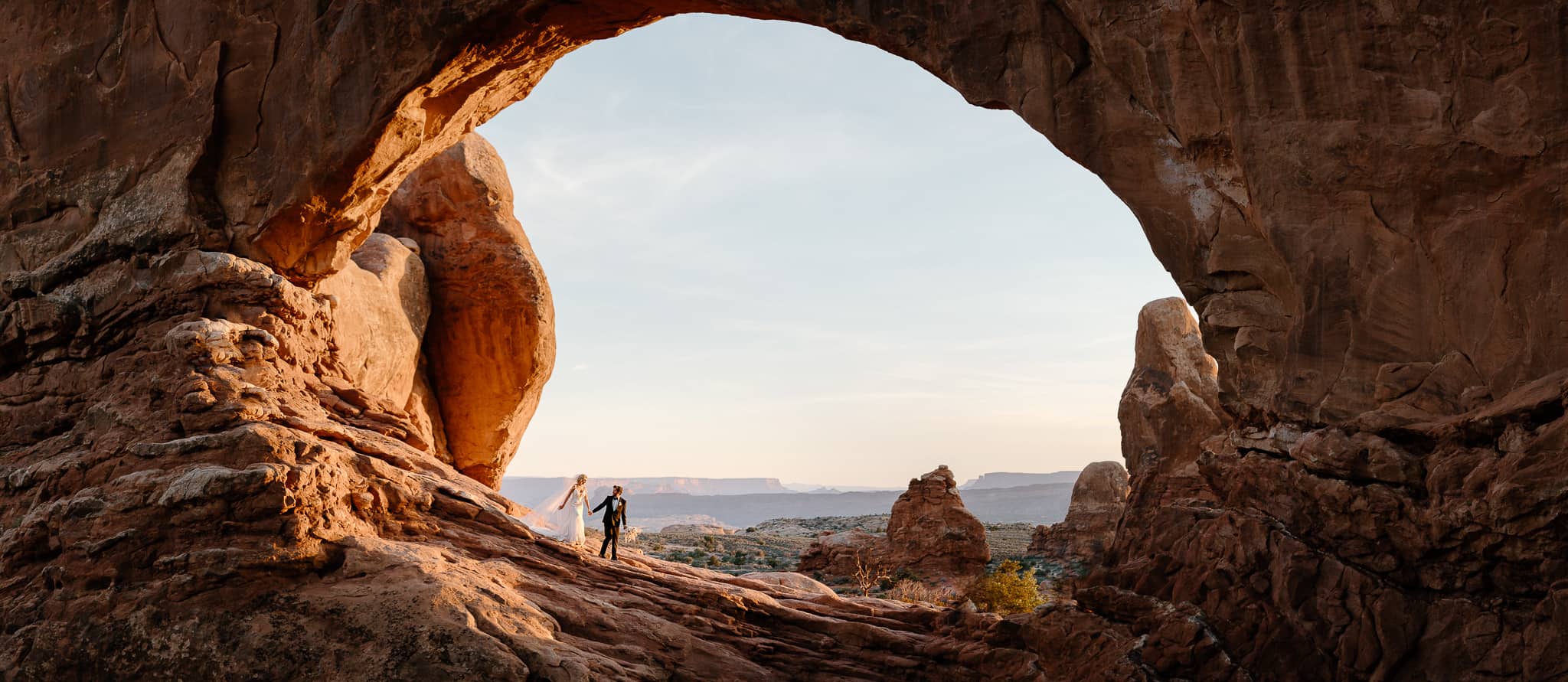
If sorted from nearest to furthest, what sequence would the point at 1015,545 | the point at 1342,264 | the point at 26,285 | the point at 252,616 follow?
the point at 1342,264, the point at 252,616, the point at 26,285, the point at 1015,545

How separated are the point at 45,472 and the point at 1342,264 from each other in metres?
11.4

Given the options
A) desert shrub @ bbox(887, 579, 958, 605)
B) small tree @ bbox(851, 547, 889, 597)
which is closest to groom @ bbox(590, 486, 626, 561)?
desert shrub @ bbox(887, 579, 958, 605)

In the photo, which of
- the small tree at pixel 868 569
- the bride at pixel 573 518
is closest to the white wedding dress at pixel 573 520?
the bride at pixel 573 518

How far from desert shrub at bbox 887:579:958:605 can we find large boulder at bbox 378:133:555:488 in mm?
7975

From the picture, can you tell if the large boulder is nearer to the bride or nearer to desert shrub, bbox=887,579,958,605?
the bride

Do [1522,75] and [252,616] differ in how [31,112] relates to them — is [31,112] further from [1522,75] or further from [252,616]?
[1522,75]

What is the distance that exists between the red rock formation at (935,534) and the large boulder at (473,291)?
9.54 m

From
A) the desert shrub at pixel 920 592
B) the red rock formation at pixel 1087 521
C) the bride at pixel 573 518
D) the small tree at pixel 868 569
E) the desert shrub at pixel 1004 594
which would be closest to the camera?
the bride at pixel 573 518

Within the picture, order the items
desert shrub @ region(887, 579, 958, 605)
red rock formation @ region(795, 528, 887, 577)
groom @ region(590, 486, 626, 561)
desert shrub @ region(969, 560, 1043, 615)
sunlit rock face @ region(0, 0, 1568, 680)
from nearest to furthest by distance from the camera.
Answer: sunlit rock face @ region(0, 0, 1568, 680)
groom @ region(590, 486, 626, 561)
desert shrub @ region(969, 560, 1043, 615)
desert shrub @ region(887, 579, 958, 605)
red rock formation @ region(795, 528, 887, 577)

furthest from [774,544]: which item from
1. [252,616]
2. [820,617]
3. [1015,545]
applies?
[252,616]

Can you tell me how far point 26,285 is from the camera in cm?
1219

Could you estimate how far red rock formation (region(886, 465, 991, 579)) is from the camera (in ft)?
80.3

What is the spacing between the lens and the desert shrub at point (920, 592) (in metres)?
20.0

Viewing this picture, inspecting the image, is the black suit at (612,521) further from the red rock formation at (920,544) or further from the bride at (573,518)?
the red rock formation at (920,544)
